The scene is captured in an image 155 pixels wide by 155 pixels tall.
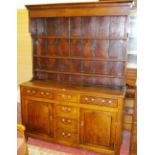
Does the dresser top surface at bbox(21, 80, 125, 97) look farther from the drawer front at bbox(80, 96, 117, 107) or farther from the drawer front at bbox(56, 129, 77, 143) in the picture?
the drawer front at bbox(56, 129, 77, 143)

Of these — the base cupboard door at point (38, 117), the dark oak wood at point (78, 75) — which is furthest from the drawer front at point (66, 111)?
the base cupboard door at point (38, 117)

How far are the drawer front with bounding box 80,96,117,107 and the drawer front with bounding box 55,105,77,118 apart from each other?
19cm

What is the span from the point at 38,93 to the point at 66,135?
68cm

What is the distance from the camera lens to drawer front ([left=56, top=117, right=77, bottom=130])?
8.27 ft

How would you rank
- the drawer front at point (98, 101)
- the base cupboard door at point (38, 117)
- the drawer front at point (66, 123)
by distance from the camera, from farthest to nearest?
the base cupboard door at point (38, 117) → the drawer front at point (66, 123) → the drawer front at point (98, 101)

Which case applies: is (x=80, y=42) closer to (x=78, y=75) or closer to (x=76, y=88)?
(x=78, y=75)

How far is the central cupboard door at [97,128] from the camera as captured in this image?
2352 mm

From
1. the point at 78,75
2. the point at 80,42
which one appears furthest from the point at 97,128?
the point at 80,42

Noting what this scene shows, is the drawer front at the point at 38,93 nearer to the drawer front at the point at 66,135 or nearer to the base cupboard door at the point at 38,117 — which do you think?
the base cupboard door at the point at 38,117

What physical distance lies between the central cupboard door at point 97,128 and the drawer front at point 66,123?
11cm

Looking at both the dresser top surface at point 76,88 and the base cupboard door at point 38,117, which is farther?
the base cupboard door at point 38,117

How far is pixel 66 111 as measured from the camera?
2.52 meters

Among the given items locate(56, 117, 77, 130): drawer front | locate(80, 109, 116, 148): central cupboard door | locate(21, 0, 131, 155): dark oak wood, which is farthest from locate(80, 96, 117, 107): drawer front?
locate(56, 117, 77, 130): drawer front
